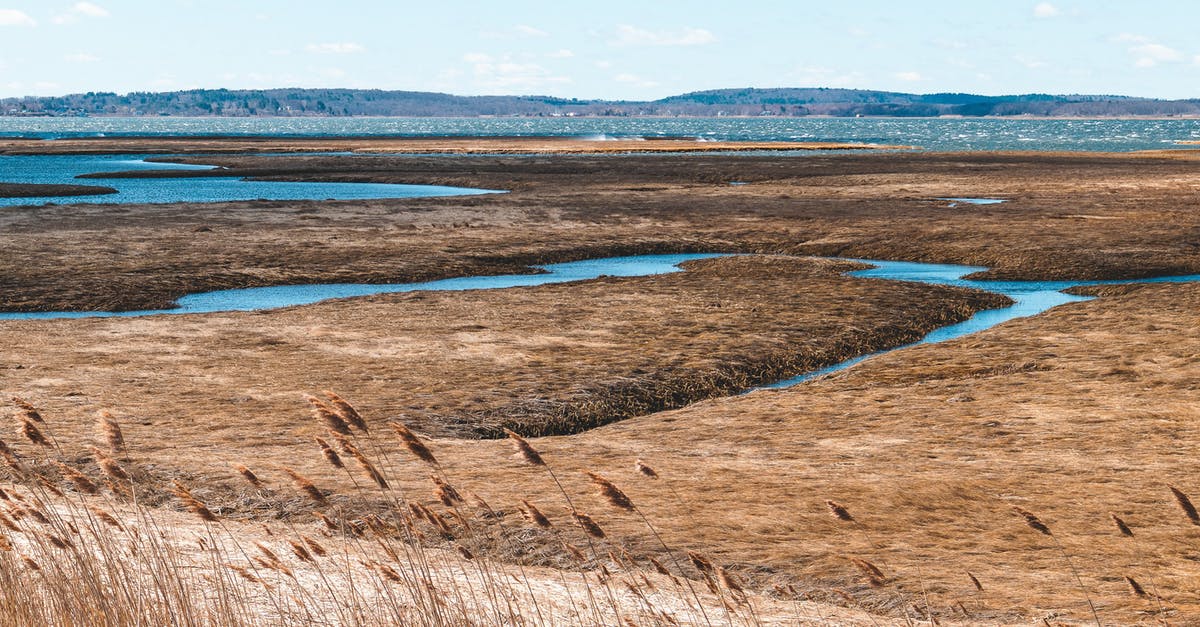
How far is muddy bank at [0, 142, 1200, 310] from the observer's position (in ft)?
152

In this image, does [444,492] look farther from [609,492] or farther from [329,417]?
[609,492]

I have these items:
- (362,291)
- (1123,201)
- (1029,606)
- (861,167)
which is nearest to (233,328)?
(362,291)

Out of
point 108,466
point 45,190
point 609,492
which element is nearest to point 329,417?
point 609,492

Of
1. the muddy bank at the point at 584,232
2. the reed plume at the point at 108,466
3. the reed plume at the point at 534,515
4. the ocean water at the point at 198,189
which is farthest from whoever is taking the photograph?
→ the ocean water at the point at 198,189

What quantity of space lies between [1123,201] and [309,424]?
66.0m

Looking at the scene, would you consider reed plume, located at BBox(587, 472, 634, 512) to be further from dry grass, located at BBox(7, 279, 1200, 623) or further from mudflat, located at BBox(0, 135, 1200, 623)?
dry grass, located at BBox(7, 279, 1200, 623)

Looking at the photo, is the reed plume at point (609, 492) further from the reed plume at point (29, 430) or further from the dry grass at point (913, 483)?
the reed plume at point (29, 430)

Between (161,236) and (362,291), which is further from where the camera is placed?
(161,236)

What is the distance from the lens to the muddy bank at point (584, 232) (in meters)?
46.3

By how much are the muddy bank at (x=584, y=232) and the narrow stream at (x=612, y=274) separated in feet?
3.36

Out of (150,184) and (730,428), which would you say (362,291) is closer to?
(730,428)

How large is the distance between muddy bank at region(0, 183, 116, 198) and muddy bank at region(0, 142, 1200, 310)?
1820 cm

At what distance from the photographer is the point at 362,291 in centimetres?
4288

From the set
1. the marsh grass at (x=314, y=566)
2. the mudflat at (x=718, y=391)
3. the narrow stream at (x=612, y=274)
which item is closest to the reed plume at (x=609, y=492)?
the marsh grass at (x=314, y=566)
